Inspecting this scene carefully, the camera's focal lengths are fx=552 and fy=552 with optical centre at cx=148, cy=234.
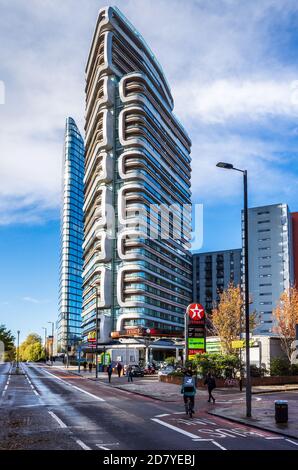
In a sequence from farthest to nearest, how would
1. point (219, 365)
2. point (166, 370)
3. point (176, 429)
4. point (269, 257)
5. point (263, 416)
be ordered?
point (269, 257) → point (166, 370) → point (219, 365) → point (263, 416) → point (176, 429)

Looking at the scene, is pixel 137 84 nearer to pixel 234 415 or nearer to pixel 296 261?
pixel 296 261

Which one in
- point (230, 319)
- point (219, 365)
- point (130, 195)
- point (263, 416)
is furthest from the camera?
point (130, 195)

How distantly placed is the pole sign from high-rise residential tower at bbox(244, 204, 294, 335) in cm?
9872

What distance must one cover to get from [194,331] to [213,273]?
5245 inches

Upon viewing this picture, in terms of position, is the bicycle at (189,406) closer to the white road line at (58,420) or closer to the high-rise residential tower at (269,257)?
the white road line at (58,420)

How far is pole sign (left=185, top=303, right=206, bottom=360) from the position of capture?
159ft

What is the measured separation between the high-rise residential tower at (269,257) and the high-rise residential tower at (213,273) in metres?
22.0

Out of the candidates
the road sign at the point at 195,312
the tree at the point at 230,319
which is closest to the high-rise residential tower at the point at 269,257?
the tree at the point at 230,319

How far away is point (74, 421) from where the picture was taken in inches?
856

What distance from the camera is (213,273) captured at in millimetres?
180875

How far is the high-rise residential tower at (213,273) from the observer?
177 metres

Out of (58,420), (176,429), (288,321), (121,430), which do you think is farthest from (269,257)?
(121,430)

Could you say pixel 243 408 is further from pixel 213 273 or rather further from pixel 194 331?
pixel 213 273
